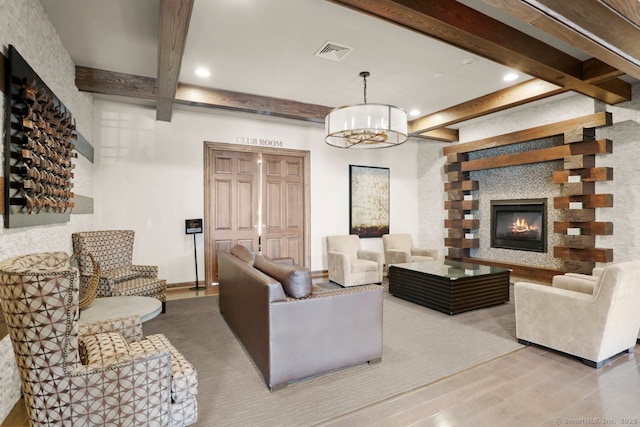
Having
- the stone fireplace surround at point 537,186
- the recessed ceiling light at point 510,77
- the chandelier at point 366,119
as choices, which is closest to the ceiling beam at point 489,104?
the recessed ceiling light at point 510,77

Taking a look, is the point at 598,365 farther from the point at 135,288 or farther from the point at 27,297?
the point at 135,288

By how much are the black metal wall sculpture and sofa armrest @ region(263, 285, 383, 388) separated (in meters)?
1.89

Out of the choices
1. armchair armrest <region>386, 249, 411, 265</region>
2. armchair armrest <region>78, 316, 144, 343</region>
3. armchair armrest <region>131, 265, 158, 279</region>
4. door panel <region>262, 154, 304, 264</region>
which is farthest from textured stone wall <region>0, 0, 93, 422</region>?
armchair armrest <region>386, 249, 411, 265</region>

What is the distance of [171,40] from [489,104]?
4406mm

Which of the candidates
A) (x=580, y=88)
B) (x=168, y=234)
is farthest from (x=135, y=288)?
(x=580, y=88)

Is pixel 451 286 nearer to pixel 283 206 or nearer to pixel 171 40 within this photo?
pixel 283 206

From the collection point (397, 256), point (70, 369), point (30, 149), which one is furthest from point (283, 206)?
point (70, 369)

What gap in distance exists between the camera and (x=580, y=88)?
4.03 m

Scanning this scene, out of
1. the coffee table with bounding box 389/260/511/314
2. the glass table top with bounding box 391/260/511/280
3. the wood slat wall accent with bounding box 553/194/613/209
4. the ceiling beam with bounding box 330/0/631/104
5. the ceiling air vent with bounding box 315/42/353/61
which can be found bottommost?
the coffee table with bounding box 389/260/511/314

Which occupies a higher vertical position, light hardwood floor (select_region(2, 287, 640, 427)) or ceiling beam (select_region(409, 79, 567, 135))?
ceiling beam (select_region(409, 79, 567, 135))

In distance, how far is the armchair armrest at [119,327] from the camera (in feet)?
6.95

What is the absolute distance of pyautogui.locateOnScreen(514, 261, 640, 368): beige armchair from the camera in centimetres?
255

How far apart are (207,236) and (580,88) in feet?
18.4

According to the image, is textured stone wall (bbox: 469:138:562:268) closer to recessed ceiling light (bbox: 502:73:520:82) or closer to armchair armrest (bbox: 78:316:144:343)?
recessed ceiling light (bbox: 502:73:520:82)
